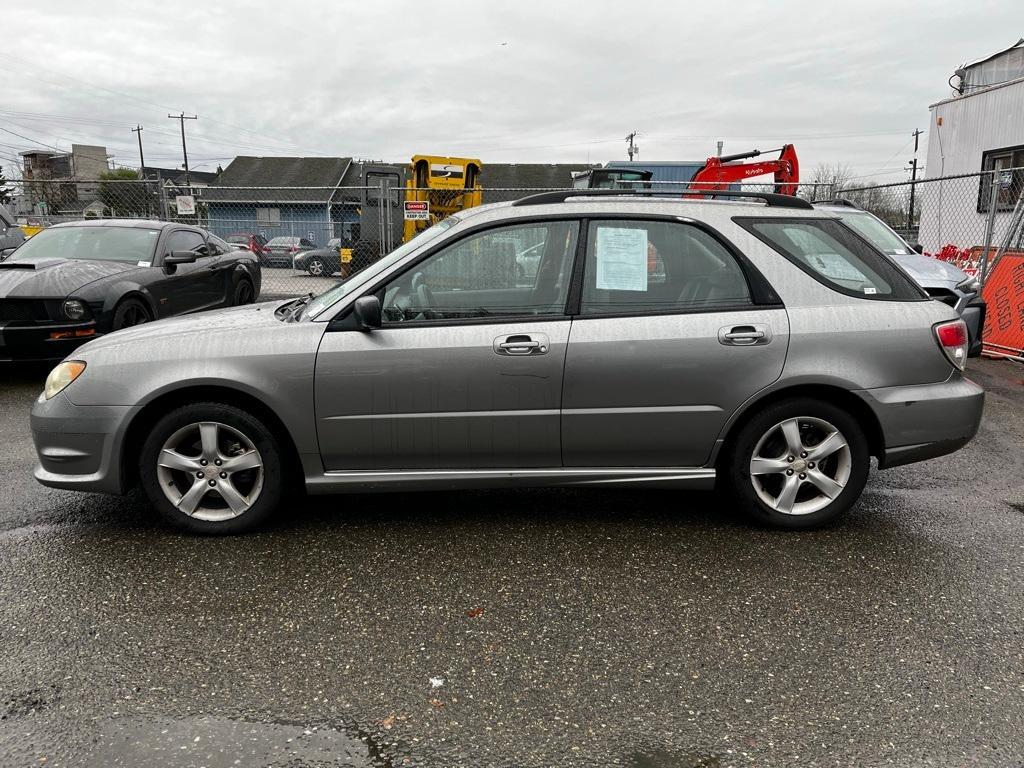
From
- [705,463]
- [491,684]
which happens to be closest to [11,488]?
[491,684]

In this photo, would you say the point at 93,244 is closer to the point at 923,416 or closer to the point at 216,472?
the point at 216,472

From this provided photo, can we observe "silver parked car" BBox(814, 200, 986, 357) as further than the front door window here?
Yes

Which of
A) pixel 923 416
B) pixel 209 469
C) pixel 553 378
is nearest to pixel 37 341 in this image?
pixel 209 469

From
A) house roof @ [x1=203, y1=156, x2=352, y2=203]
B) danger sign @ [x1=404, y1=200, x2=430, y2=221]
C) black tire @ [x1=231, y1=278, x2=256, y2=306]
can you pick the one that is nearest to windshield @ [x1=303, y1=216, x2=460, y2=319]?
black tire @ [x1=231, y1=278, x2=256, y2=306]

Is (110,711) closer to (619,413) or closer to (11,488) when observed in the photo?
(619,413)

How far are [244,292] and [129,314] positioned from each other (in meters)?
2.91

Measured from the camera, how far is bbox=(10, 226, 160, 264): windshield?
7793 mm

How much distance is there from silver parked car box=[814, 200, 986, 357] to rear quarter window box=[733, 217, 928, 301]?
11.9ft

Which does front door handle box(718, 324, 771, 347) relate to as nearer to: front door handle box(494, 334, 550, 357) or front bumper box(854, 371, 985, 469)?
front bumper box(854, 371, 985, 469)

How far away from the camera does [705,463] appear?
3691mm

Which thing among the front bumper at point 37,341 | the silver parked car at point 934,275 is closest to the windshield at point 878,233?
the silver parked car at point 934,275

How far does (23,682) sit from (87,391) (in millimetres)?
1429

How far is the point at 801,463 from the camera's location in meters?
3.68

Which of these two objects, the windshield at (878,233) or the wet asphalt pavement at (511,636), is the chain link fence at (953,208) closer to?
the windshield at (878,233)
